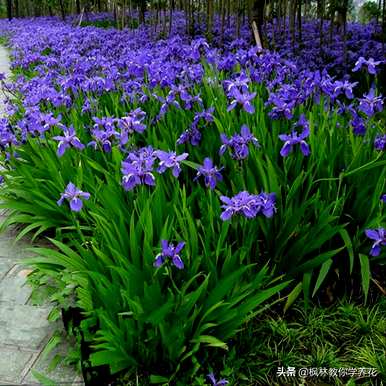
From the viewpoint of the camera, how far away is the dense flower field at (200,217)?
6.35ft

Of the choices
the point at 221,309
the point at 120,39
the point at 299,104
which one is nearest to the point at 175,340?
the point at 221,309

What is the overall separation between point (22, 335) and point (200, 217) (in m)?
0.98


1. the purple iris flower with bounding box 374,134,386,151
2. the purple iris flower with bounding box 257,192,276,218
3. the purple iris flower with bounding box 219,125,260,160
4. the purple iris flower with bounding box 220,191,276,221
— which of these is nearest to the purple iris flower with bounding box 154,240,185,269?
the purple iris flower with bounding box 220,191,276,221

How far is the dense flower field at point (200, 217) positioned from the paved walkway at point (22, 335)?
14 centimetres

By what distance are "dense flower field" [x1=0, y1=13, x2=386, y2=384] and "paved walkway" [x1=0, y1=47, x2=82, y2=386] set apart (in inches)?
5.5

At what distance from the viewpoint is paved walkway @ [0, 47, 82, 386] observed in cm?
203

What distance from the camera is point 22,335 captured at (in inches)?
89.4

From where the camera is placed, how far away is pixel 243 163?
8.30ft

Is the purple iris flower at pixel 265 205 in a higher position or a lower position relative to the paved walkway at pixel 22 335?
higher

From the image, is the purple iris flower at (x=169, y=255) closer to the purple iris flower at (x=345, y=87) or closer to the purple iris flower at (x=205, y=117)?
the purple iris flower at (x=205, y=117)

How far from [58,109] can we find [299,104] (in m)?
1.80

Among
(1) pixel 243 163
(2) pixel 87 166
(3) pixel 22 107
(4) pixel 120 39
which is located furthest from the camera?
(4) pixel 120 39

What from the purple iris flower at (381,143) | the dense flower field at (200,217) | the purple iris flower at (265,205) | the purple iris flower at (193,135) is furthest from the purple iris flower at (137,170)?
the purple iris flower at (381,143)

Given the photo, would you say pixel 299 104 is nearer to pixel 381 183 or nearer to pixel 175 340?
pixel 381 183
